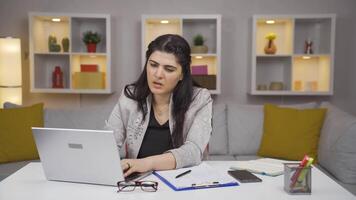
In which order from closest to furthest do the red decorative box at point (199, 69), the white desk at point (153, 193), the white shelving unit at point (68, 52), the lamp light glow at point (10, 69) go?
the white desk at point (153, 193), the lamp light glow at point (10, 69), the white shelving unit at point (68, 52), the red decorative box at point (199, 69)

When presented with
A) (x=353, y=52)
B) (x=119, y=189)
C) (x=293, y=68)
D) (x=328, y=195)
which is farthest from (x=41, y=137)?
(x=353, y=52)

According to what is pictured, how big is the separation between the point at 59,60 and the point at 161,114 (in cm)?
230

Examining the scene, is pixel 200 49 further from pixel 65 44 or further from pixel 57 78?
pixel 57 78

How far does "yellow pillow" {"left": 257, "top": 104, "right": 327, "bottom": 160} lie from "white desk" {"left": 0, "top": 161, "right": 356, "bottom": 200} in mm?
1589

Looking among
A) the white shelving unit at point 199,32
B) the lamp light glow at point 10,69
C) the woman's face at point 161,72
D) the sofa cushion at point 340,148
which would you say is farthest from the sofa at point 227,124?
the woman's face at point 161,72

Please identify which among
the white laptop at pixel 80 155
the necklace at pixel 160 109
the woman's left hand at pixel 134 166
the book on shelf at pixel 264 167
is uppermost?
the necklace at pixel 160 109

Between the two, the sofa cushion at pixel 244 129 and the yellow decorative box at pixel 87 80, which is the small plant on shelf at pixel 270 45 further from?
the yellow decorative box at pixel 87 80

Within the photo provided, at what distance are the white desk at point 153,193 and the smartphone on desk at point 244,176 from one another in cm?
2

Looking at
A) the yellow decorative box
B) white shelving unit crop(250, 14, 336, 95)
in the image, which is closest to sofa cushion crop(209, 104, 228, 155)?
white shelving unit crop(250, 14, 336, 95)

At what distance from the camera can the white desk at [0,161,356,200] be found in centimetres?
123

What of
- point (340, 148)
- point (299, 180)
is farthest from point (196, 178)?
point (340, 148)

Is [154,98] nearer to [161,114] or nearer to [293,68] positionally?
[161,114]

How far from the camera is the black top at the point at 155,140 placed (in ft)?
6.25

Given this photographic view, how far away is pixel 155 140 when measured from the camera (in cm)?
191
